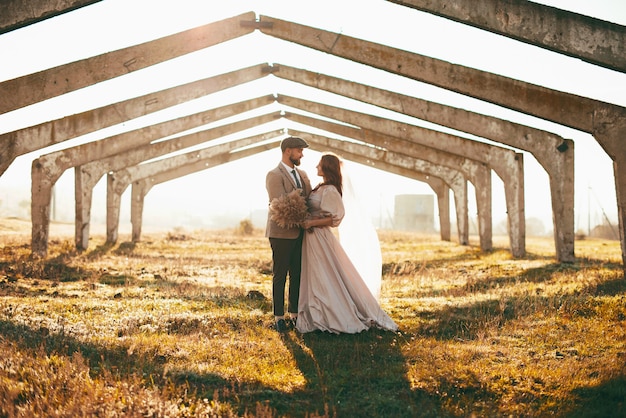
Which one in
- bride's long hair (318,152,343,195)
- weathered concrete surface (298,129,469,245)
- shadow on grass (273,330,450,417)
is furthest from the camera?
weathered concrete surface (298,129,469,245)

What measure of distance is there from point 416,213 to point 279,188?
50.5 meters

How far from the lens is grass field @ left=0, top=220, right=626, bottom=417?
468 cm

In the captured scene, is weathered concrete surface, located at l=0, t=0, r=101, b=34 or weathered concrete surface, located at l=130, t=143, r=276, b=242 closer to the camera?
weathered concrete surface, located at l=0, t=0, r=101, b=34

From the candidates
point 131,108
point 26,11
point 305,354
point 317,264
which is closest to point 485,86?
point 317,264

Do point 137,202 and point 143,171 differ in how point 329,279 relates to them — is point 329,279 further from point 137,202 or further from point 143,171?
point 137,202

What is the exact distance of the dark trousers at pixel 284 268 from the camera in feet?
24.5

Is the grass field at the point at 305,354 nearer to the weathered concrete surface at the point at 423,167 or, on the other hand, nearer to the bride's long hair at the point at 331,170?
the bride's long hair at the point at 331,170

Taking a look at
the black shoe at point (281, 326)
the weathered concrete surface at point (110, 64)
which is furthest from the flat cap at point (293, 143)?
the weathered concrete surface at point (110, 64)

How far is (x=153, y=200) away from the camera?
119625 millimetres

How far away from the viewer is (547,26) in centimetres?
837

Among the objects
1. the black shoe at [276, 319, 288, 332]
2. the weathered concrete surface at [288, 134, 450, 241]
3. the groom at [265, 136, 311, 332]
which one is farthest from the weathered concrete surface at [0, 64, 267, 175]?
the weathered concrete surface at [288, 134, 450, 241]

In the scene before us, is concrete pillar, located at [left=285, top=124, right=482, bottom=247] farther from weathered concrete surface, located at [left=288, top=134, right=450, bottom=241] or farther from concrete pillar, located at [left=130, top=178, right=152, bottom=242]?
concrete pillar, located at [left=130, top=178, right=152, bottom=242]

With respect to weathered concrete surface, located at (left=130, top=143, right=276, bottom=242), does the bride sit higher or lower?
lower

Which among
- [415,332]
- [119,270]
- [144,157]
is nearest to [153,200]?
[144,157]
